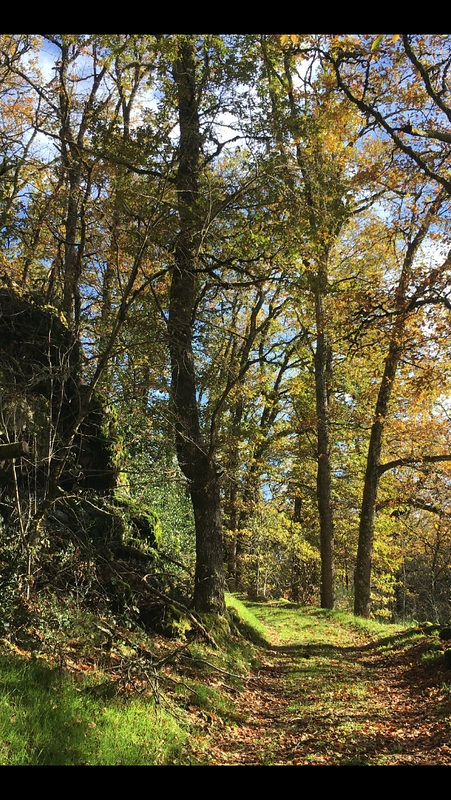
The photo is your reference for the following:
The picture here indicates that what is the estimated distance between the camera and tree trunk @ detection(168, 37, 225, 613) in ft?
29.0

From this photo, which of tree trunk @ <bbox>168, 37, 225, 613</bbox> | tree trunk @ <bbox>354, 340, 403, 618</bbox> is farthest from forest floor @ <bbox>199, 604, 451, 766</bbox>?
tree trunk @ <bbox>354, 340, 403, 618</bbox>

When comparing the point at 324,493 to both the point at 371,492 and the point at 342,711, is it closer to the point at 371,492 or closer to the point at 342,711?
the point at 371,492

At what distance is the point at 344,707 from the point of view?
677 centimetres

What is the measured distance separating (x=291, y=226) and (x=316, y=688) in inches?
322

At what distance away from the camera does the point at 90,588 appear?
691 centimetres

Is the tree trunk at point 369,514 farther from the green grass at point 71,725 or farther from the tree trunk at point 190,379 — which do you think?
the green grass at point 71,725

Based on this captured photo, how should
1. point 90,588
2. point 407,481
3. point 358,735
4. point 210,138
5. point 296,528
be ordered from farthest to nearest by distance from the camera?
1. point 296,528
2. point 407,481
3. point 210,138
4. point 90,588
5. point 358,735

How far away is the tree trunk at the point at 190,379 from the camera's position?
8852 millimetres

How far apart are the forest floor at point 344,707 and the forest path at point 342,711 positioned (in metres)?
0.01

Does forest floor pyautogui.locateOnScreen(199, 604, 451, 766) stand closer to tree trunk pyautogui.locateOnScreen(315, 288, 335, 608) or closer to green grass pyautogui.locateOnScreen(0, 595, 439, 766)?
green grass pyautogui.locateOnScreen(0, 595, 439, 766)

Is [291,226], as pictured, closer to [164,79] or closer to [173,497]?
[164,79]

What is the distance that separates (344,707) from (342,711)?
0.25 m

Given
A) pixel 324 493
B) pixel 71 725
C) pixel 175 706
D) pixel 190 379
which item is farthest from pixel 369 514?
pixel 71 725

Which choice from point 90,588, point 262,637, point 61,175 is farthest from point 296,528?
point 61,175
